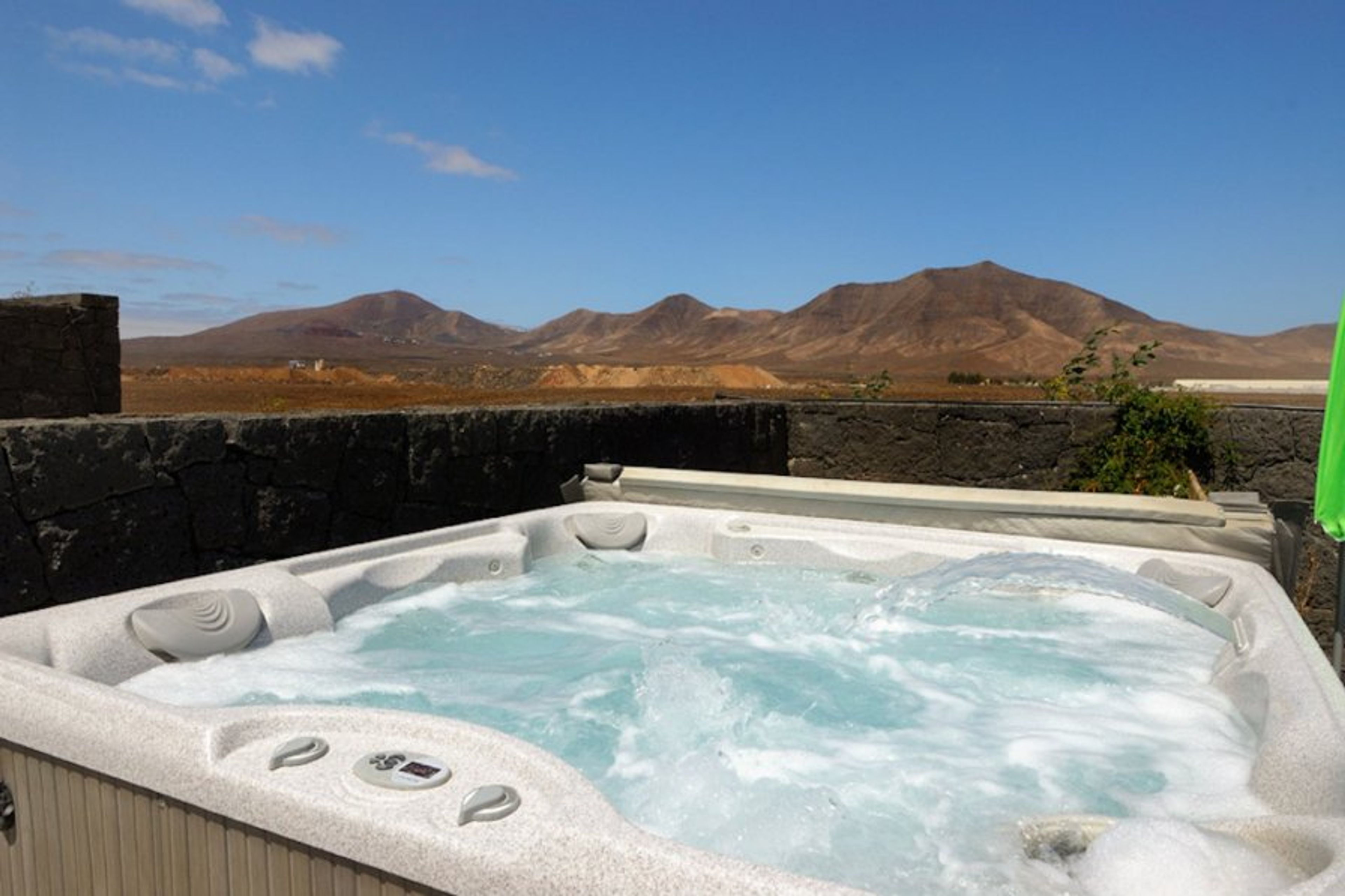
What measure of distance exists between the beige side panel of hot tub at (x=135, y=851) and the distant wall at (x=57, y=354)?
582 cm

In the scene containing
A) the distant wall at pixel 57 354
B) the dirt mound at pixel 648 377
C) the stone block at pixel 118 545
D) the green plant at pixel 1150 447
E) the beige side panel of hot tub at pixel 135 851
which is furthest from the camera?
the dirt mound at pixel 648 377

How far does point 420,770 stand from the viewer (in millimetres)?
1318

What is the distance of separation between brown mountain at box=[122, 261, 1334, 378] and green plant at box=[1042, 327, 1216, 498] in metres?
44.8

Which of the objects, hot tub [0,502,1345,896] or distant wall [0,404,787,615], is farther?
distant wall [0,404,787,615]

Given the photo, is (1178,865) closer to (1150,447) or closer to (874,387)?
(1150,447)

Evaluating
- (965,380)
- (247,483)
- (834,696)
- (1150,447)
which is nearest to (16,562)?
(247,483)

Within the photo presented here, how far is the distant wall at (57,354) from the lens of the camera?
21.9ft

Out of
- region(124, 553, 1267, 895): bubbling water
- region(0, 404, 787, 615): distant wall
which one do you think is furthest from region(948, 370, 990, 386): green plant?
region(124, 553, 1267, 895): bubbling water

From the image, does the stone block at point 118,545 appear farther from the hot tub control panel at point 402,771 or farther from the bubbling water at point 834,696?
the hot tub control panel at point 402,771

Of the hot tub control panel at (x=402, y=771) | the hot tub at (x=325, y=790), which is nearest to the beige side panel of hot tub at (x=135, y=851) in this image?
the hot tub at (x=325, y=790)

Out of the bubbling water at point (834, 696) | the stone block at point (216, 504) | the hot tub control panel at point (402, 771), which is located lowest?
the bubbling water at point (834, 696)

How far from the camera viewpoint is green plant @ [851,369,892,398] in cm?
743

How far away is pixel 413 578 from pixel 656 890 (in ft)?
7.08

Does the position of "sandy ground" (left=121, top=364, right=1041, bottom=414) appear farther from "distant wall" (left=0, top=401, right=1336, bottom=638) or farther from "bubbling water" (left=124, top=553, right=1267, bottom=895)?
"bubbling water" (left=124, top=553, right=1267, bottom=895)
